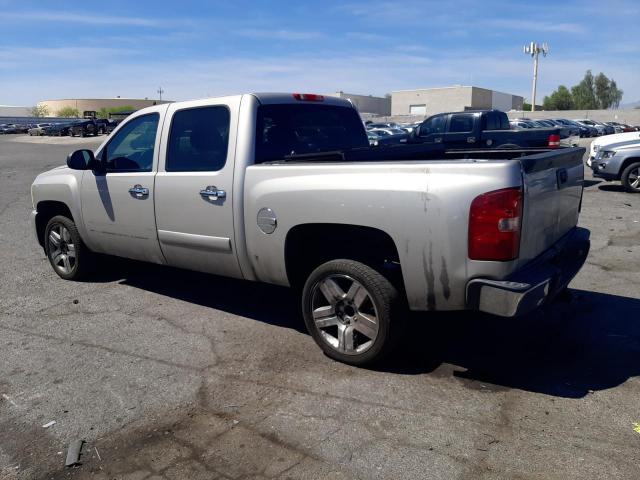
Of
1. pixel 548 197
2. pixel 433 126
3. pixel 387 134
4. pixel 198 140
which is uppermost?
pixel 198 140

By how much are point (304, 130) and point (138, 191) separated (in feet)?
5.30

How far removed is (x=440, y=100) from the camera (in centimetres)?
9631

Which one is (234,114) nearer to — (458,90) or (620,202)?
(620,202)

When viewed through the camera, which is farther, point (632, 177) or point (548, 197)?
point (632, 177)

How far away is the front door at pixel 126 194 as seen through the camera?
17.6ft

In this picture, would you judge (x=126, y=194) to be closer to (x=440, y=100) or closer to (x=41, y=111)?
(x=440, y=100)

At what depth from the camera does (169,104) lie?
5387 mm

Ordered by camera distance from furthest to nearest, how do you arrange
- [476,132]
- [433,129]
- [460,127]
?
[433,129], [460,127], [476,132]

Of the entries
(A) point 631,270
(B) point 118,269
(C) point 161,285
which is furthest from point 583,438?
(B) point 118,269

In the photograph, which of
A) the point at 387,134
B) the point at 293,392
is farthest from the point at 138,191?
the point at 387,134

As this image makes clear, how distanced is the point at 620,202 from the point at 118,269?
9.79 m

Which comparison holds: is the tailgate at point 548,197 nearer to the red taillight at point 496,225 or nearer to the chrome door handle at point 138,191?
the red taillight at point 496,225

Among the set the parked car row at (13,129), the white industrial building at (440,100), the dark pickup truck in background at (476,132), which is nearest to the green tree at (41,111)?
the parked car row at (13,129)

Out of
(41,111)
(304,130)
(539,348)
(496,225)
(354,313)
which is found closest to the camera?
(496,225)
